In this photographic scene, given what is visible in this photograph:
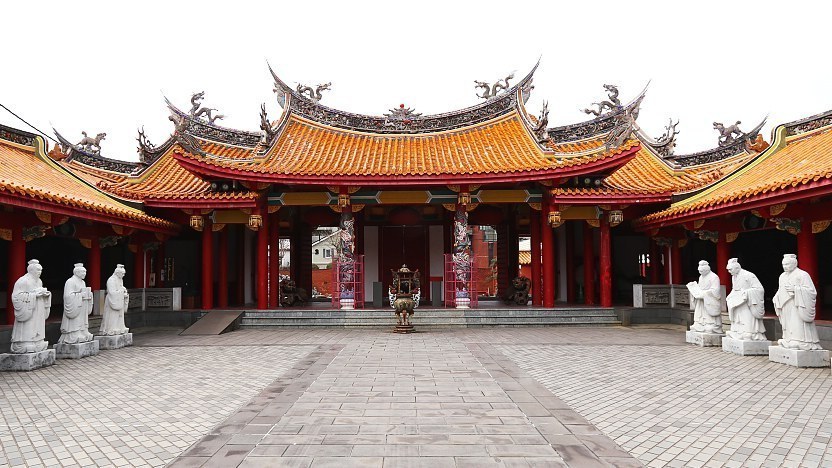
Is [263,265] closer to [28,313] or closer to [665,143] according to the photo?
[28,313]

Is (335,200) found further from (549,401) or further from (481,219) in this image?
(549,401)

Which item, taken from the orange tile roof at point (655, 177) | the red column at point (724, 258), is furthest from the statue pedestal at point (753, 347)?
the orange tile roof at point (655, 177)

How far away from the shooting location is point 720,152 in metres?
15.7

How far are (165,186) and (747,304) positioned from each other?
1414cm

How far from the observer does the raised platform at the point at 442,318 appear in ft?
42.6

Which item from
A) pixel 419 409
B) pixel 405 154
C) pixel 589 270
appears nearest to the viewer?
pixel 419 409

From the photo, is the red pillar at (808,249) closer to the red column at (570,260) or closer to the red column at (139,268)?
the red column at (570,260)

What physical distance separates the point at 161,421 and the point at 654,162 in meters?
15.6

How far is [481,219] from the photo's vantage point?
631 inches

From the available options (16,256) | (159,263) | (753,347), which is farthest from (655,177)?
(16,256)

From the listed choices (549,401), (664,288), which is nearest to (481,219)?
(664,288)

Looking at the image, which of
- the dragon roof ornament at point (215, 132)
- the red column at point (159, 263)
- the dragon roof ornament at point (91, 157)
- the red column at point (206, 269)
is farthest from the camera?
the dragon roof ornament at point (215, 132)

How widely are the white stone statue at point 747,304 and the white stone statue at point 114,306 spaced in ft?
36.7

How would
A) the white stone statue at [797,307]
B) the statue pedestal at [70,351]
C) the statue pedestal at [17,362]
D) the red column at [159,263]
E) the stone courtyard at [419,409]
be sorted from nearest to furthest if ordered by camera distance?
1. the stone courtyard at [419,409]
2. the white stone statue at [797,307]
3. the statue pedestal at [17,362]
4. the statue pedestal at [70,351]
5. the red column at [159,263]
